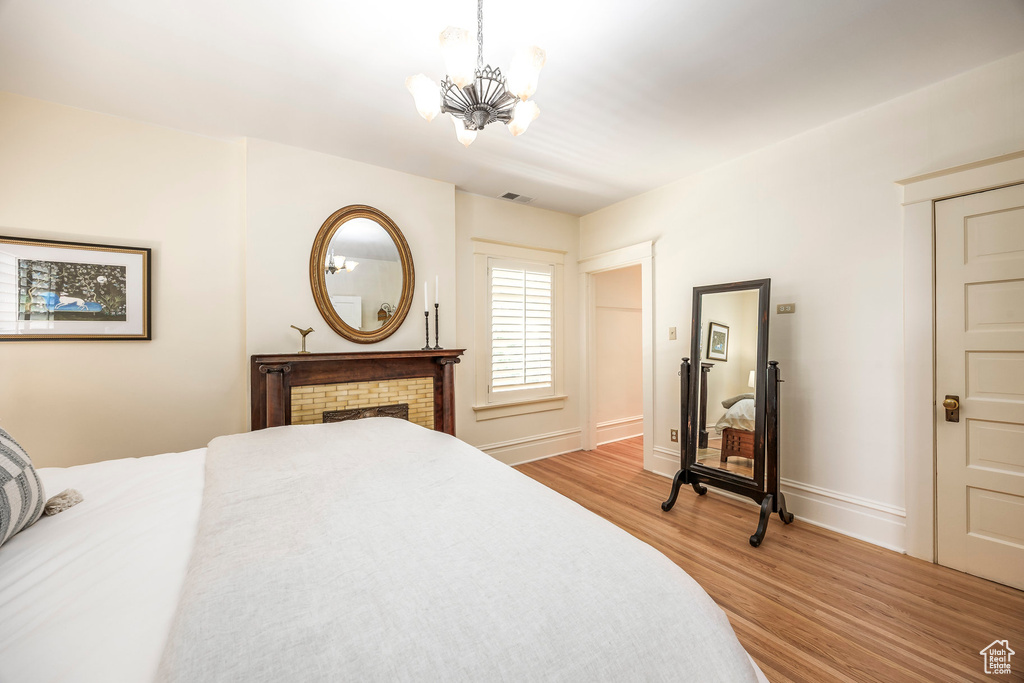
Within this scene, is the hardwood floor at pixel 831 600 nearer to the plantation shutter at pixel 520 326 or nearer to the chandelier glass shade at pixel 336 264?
the plantation shutter at pixel 520 326

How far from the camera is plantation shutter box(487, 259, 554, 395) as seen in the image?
3.89m

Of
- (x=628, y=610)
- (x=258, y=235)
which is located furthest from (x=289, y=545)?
(x=258, y=235)

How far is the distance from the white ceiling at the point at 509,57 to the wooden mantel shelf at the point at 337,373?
154cm

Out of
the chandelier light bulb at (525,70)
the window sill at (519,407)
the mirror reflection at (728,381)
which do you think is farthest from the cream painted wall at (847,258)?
the chandelier light bulb at (525,70)

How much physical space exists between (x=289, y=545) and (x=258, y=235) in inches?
101

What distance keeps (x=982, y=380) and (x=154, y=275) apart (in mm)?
4844

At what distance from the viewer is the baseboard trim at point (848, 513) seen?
2299mm

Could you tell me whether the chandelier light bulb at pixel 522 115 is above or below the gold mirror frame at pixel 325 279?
above

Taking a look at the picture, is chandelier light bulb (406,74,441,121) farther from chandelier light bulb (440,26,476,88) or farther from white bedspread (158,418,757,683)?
white bedspread (158,418,757,683)

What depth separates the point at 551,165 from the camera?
10.2 ft

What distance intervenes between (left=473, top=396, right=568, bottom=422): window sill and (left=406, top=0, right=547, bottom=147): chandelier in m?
2.60

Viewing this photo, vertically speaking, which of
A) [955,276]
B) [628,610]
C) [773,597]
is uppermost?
[955,276]

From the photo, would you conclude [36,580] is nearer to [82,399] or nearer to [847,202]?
[82,399]

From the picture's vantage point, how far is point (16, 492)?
34.7 inches
